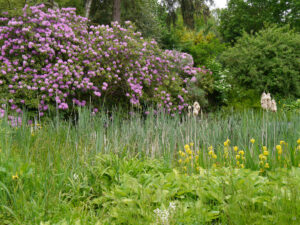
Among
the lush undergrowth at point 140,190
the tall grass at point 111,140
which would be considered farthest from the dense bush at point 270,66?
the lush undergrowth at point 140,190

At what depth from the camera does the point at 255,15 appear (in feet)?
73.8

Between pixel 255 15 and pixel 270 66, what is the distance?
47.1 ft

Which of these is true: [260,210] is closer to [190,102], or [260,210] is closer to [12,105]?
[12,105]

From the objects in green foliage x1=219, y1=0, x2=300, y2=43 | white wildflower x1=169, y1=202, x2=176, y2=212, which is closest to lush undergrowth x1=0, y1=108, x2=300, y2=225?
white wildflower x1=169, y1=202, x2=176, y2=212

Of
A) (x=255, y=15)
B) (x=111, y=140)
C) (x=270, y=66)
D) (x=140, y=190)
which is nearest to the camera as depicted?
(x=140, y=190)

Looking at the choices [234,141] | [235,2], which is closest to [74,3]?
[234,141]

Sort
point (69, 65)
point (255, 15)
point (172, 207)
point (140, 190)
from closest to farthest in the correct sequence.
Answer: point (172, 207) < point (140, 190) < point (69, 65) < point (255, 15)

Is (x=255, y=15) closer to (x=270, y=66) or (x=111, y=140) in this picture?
(x=270, y=66)

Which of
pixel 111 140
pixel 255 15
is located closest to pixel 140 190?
pixel 111 140

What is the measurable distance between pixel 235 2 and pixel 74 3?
628 inches

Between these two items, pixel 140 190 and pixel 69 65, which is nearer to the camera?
pixel 140 190

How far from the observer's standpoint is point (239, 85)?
10734 millimetres

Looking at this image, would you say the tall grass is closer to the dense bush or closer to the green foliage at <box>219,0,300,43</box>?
the dense bush

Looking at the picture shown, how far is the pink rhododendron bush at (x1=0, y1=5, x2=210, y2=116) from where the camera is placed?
5445mm
